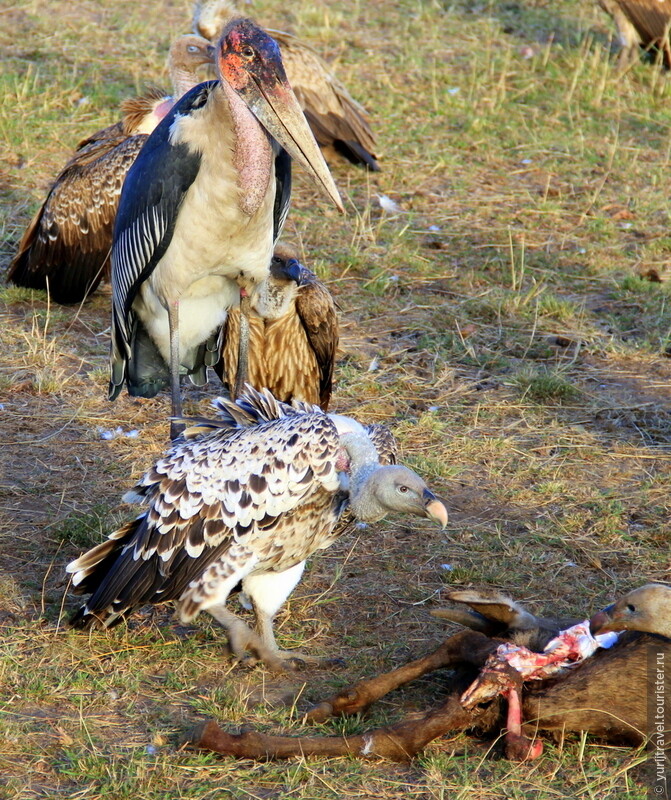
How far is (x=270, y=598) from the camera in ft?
12.6

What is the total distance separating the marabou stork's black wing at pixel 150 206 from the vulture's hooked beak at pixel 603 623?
7.28ft

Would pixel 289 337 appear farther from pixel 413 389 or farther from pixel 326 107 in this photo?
pixel 326 107

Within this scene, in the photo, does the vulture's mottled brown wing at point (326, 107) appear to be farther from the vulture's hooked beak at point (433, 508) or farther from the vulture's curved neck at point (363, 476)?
the vulture's hooked beak at point (433, 508)

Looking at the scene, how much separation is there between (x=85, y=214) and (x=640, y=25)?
5414mm

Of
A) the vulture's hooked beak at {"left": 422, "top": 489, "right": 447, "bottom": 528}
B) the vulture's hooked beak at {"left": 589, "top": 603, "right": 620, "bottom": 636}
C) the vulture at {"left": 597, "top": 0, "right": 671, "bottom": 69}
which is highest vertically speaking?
the vulture at {"left": 597, "top": 0, "right": 671, "bottom": 69}

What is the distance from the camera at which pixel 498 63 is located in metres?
9.88

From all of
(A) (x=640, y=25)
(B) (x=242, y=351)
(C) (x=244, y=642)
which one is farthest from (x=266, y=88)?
(A) (x=640, y=25)

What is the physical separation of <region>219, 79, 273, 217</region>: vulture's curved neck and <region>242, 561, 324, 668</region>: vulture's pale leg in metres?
1.44

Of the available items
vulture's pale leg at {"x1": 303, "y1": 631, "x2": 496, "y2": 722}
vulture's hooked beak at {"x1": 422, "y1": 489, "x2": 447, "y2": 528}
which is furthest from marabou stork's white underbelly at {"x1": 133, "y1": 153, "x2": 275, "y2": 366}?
vulture's pale leg at {"x1": 303, "y1": 631, "x2": 496, "y2": 722}

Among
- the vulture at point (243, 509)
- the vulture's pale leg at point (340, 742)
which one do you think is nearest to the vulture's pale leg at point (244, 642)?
the vulture at point (243, 509)

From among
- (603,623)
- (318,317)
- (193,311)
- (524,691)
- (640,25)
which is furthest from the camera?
(640,25)

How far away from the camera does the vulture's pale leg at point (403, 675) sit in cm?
345

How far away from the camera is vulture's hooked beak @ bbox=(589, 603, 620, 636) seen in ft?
11.5

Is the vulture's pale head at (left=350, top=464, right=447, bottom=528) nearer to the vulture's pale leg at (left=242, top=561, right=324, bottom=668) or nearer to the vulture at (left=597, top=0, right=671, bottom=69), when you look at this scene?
the vulture's pale leg at (left=242, top=561, right=324, bottom=668)
